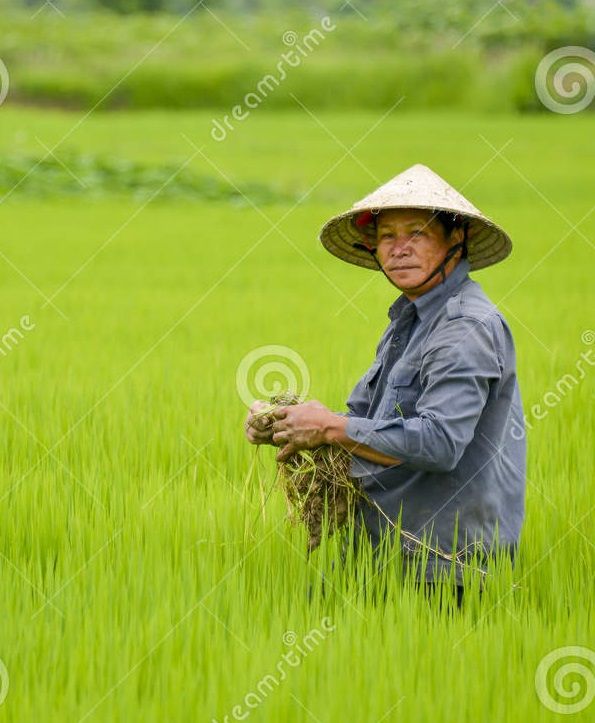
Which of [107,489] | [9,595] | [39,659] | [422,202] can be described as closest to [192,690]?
[39,659]

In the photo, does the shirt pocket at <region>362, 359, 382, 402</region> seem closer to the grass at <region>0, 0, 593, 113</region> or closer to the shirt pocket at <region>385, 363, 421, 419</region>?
the shirt pocket at <region>385, 363, 421, 419</region>

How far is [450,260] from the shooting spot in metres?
2.88

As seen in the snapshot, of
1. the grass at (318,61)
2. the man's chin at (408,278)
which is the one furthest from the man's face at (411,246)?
the grass at (318,61)

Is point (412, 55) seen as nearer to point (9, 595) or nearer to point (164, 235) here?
point (164, 235)

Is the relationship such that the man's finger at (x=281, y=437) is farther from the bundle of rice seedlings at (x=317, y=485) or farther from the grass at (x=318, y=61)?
the grass at (x=318, y=61)

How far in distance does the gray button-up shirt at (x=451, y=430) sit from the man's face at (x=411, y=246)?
0.18 ft

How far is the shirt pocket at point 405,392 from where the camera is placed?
282 cm

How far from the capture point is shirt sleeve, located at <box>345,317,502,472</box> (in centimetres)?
259

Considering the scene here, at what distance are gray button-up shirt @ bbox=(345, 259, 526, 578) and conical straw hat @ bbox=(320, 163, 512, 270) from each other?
9 centimetres

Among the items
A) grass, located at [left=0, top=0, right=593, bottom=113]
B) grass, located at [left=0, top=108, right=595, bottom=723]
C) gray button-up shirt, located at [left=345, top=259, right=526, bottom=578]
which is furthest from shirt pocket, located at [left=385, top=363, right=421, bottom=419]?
grass, located at [left=0, top=0, right=593, bottom=113]

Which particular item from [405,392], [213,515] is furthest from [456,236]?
[213,515]

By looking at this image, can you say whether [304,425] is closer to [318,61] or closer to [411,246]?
[411,246]

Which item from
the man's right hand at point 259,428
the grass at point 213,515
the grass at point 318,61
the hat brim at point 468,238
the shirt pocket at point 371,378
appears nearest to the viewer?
the grass at point 213,515

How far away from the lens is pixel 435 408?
103 inches
